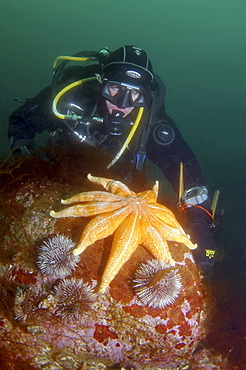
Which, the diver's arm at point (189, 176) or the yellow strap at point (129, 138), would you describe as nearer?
the diver's arm at point (189, 176)

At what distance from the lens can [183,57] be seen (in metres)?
55.7

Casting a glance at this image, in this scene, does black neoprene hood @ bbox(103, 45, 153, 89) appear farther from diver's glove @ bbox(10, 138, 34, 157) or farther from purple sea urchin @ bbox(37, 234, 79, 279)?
purple sea urchin @ bbox(37, 234, 79, 279)

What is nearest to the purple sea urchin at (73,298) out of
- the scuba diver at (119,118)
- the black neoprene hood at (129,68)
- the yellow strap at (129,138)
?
the scuba diver at (119,118)

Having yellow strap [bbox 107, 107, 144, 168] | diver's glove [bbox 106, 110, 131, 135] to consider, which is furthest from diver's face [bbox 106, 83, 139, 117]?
yellow strap [bbox 107, 107, 144, 168]

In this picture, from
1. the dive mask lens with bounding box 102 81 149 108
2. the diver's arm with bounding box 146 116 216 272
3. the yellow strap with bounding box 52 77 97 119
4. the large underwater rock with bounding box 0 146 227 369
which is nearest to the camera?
the large underwater rock with bounding box 0 146 227 369

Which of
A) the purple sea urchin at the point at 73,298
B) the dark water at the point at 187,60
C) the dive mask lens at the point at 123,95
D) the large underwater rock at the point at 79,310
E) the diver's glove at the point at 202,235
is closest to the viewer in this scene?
the purple sea urchin at the point at 73,298

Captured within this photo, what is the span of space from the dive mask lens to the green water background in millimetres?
2322

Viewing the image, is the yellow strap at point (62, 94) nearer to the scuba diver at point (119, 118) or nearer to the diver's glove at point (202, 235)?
the scuba diver at point (119, 118)

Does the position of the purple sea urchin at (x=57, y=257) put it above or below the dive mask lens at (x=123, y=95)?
below

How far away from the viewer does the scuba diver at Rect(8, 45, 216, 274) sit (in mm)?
5422

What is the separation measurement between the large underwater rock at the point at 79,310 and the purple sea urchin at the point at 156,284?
4cm

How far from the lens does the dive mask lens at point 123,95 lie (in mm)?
5531

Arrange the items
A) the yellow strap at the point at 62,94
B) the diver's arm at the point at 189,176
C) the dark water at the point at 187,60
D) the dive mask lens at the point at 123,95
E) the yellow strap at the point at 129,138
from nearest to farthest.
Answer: the diver's arm at the point at 189,176 → the yellow strap at the point at 129,138 → the yellow strap at the point at 62,94 → the dive mask lens at the point at 123,95 → the dark water at the point at 187,60

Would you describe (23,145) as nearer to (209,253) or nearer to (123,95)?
(123,95)
